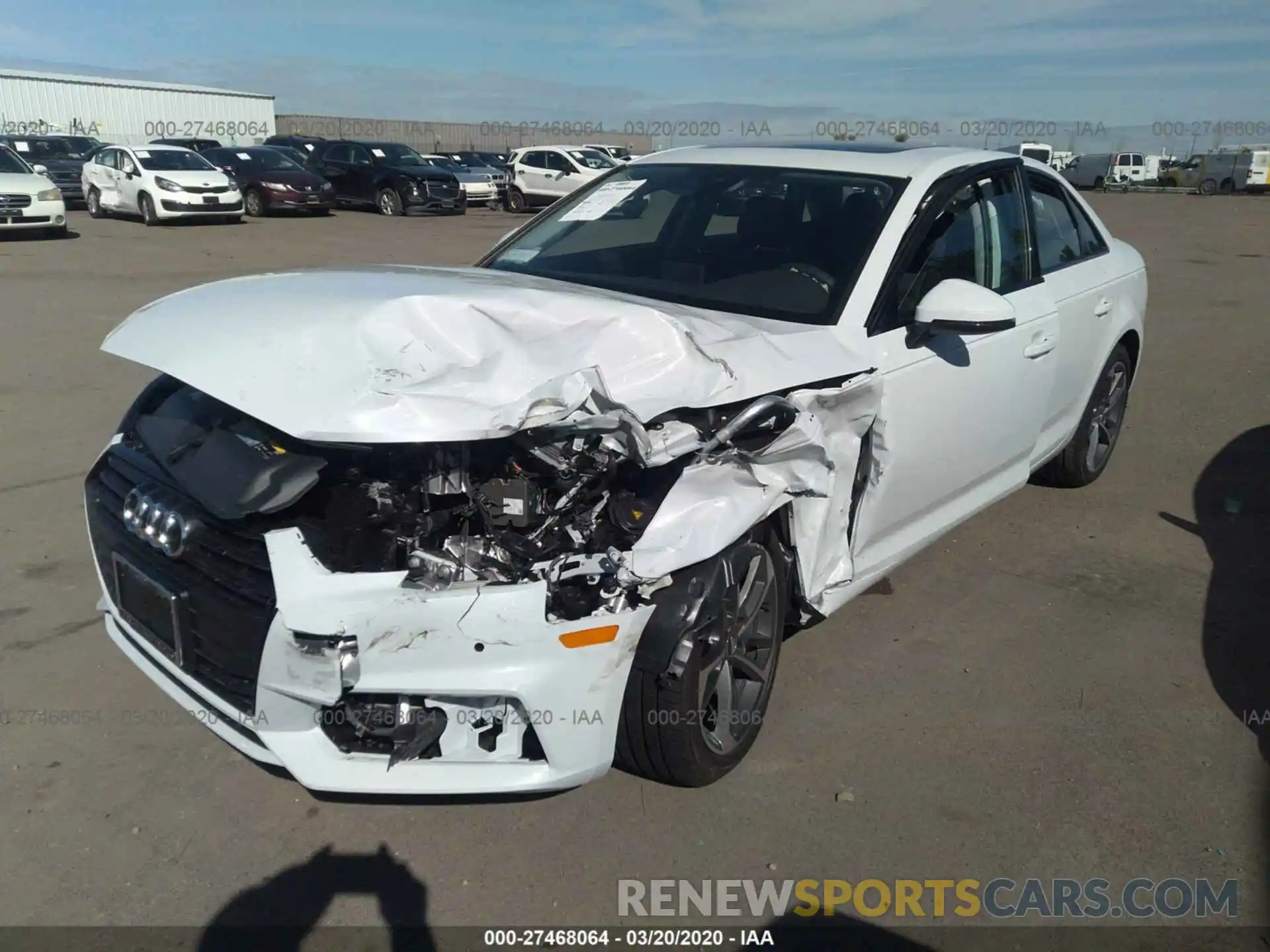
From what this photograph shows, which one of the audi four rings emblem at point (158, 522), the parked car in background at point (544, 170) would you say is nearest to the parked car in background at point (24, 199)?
the parked car in background at point (544, 170)

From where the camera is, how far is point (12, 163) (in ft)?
53.3

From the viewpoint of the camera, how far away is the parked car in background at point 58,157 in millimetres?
22641

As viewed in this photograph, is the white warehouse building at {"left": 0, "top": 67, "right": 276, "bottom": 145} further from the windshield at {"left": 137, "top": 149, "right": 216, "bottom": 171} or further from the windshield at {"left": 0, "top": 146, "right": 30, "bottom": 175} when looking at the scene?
the windshield at {"left": 0, "top": 146, "right": 30, "bottom": 175}

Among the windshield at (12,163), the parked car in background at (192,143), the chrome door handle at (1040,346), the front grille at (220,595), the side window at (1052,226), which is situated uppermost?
the parked car in background at (192,143)

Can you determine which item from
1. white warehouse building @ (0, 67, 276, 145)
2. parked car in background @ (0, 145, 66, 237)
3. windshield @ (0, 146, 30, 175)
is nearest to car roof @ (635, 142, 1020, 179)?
parked car in background @ (0, 145, 66, 237)

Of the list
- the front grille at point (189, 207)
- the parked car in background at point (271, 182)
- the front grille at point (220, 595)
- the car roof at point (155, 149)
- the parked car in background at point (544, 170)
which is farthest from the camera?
the parked car in background at point (544, 170)

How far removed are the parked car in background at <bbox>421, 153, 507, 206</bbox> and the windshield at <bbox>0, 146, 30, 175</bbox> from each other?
11249 mm

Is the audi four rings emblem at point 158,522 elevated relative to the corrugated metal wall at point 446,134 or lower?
lower

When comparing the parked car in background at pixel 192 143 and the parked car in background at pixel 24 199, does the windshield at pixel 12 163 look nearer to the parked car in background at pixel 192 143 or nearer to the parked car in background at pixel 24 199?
the parked car in background at pixel 24 199

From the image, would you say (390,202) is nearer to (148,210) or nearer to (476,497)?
(148,210)

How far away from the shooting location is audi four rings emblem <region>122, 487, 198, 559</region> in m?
2.71

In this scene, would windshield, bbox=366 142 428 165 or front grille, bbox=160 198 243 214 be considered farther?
windshield, bbox=366 142 428 165

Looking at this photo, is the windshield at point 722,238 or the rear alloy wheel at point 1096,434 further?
the rear alloy wheel at point 1096,434

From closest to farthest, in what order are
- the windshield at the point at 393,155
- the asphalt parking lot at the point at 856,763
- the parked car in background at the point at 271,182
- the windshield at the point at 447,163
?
the asphalt parking lot at the point at 856,763, the parked car in background at the point at 271,182, the windshield at the point at 393,155, the windshield at the point at 447,163
